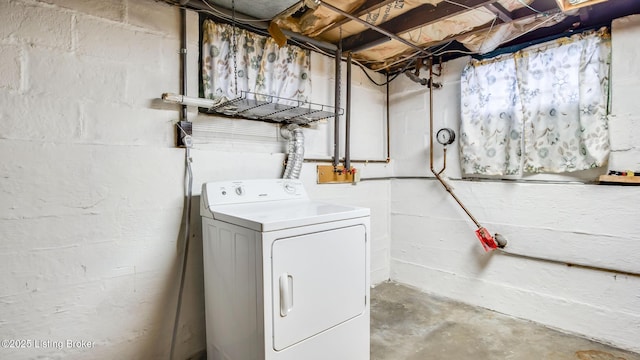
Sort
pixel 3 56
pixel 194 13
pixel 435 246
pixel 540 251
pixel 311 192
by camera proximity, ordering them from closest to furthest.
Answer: pixel 3 56 < pixel 194 13 < pixel 540 251 < pixel 311 192 < pixel 435 246

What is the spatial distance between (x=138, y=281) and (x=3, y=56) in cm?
122

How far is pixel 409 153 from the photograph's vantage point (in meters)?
3.13

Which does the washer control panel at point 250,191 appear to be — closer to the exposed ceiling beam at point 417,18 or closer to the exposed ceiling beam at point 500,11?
the exposed ceiling beam at point 417,18

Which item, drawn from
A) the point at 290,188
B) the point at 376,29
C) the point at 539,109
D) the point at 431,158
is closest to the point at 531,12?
the point at 539,109

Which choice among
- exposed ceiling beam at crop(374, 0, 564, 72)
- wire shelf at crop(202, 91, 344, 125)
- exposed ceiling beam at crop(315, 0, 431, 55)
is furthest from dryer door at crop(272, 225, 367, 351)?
exposed ceiling beam at crop(374, 0, 564, 72)

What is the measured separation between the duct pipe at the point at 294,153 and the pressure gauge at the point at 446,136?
1.32m

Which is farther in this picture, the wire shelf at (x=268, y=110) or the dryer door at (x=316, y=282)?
the wire shelf at (x=268, y=110)

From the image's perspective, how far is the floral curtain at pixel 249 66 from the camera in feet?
6.49

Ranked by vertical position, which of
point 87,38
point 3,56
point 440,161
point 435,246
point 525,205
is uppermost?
point 87,38

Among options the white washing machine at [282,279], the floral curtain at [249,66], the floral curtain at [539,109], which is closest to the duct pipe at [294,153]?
the floral curtain at [249,66]

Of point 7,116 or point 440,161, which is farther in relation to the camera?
point 440,161

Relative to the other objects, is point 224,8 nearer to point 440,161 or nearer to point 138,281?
point 138,281

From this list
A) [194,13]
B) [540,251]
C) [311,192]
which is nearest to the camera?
[194,13]

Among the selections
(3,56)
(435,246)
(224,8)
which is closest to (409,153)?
(435,246)
